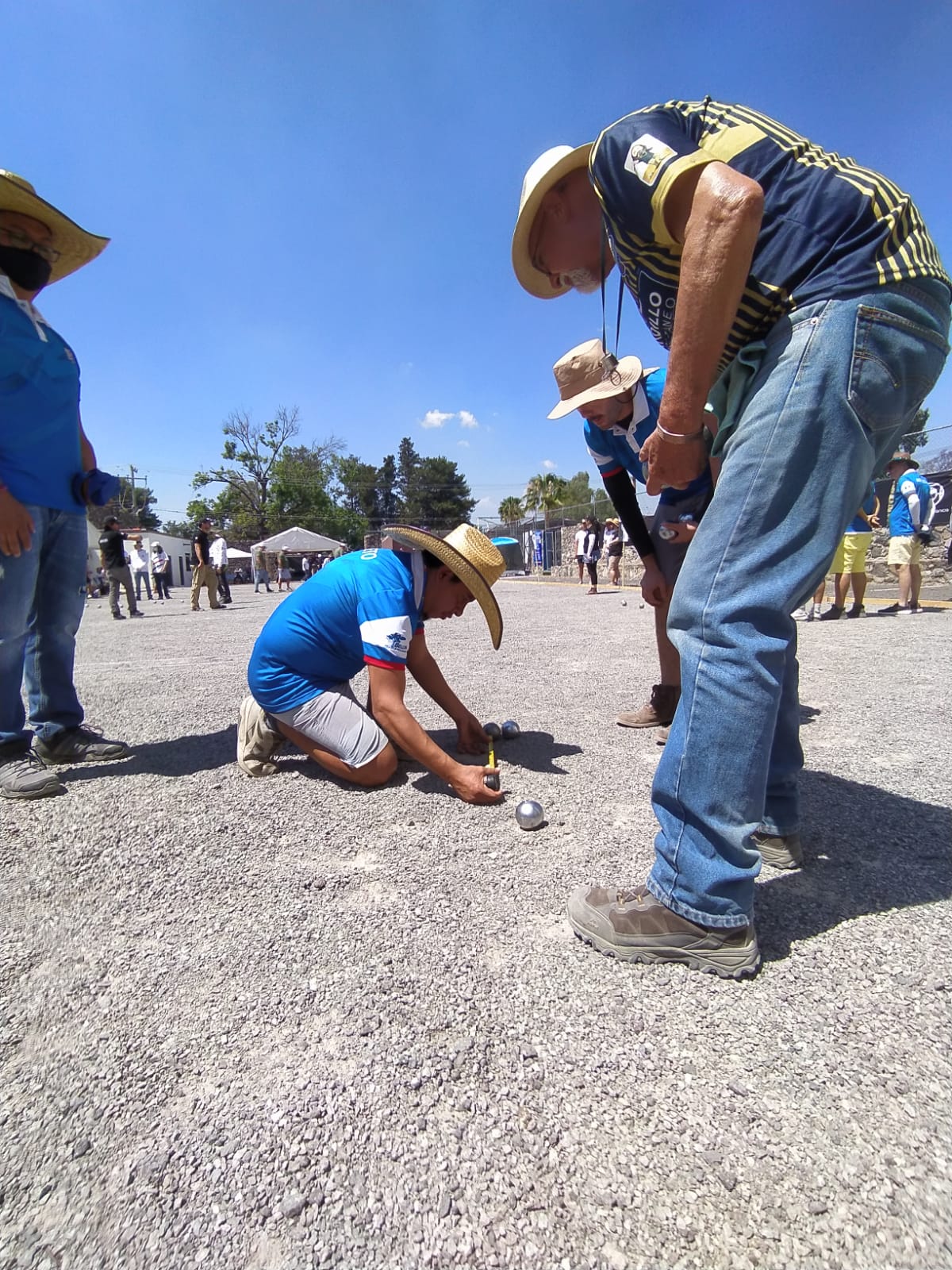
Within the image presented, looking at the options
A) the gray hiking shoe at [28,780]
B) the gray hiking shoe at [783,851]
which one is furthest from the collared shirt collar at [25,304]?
the gray hiking shoe at [783,851]

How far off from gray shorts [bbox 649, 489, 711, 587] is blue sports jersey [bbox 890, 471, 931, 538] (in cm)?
614

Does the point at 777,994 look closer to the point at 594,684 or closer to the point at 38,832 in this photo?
the point at 38,832

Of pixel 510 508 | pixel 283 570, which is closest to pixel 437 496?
pixel 510 508

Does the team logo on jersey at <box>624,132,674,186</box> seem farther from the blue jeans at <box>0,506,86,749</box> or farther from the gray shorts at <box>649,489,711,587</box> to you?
the blue jeans at <box>0,506,86,749</box>

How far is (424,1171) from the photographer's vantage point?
3.13ft

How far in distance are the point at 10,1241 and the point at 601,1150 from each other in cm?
86

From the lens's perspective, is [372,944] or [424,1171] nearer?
[424,1171]

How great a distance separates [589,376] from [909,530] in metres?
6.71

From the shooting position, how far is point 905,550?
308 inches

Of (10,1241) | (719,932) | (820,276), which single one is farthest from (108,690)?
(820,276)

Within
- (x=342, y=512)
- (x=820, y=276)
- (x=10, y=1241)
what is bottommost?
(x=10, y=1241)

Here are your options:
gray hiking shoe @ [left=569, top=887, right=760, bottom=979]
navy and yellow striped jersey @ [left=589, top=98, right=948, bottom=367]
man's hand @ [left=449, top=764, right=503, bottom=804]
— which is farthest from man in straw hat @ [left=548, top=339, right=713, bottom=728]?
gray hiking shoe @ [left=569, top=887, right=760, bottom=979]

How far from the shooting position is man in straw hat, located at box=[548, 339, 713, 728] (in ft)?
9.60

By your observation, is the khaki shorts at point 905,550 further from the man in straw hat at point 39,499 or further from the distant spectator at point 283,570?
the distant spectator at point 283,570
